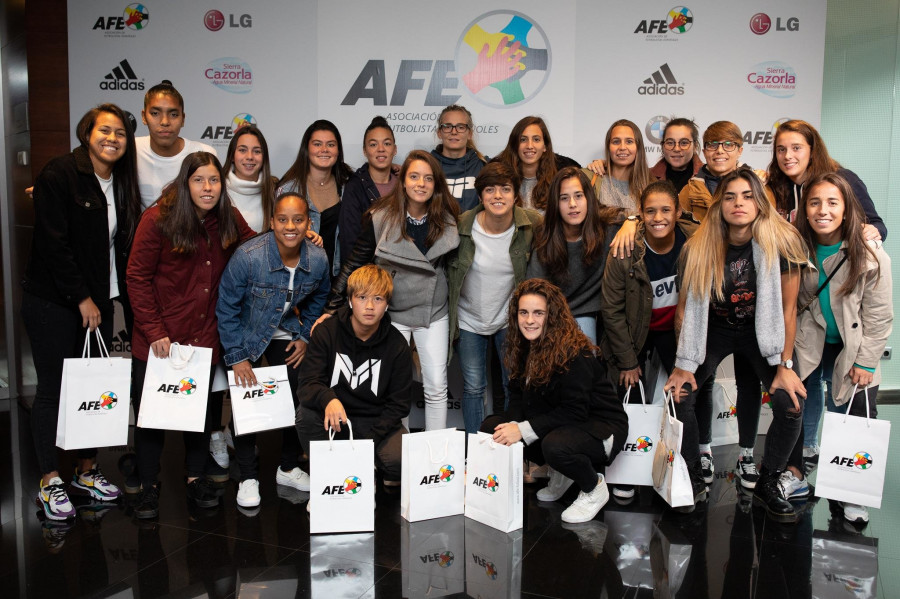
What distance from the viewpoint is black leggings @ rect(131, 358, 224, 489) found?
3.22 metres

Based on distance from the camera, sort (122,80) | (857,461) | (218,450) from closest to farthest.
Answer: (857,461)
(218,450)
(122,80)

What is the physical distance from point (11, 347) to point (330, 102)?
2906mm

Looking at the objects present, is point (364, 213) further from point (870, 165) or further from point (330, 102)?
point (870, 165)

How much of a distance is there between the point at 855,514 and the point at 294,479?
8.26 feet

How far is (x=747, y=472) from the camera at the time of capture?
358cm

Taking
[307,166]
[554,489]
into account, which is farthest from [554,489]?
[307,166]

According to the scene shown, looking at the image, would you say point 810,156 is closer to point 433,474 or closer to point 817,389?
point 817,389

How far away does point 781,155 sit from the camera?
11.5ft

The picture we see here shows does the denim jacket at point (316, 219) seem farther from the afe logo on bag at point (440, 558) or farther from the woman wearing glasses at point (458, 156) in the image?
the afe logo on bag at point (440, 558)

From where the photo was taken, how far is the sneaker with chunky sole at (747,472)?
3.54 m

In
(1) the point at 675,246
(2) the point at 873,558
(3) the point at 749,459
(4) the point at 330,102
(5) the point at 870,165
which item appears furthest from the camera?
(5) the point at 870,165

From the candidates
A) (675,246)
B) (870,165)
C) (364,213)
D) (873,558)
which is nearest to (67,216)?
(364,213)

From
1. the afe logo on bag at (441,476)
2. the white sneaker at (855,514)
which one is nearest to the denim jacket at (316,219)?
the afe logo on bag at (441,476)

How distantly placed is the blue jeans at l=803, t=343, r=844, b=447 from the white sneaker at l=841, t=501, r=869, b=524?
48 centimetres
